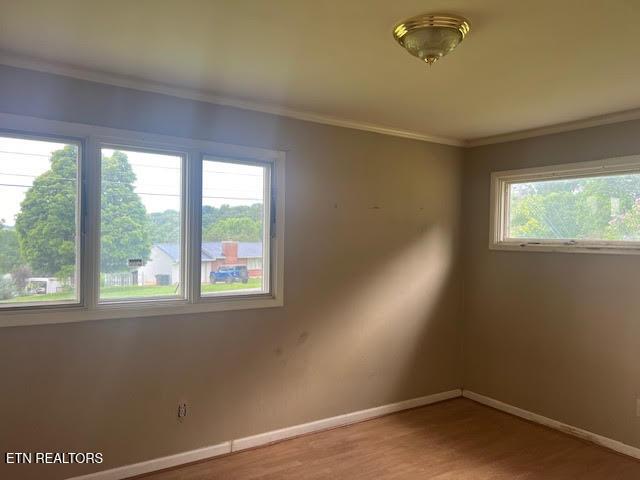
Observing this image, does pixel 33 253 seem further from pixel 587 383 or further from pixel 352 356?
pixel 587 383

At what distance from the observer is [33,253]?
2.57 m

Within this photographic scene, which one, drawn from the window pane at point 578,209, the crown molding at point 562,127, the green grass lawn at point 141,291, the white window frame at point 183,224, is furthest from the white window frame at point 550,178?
the green grass lawn at point 141,291

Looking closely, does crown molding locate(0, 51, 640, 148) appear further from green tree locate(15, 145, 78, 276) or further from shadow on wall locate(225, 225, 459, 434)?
shadow on wall locate(225, 225, 459, 434)

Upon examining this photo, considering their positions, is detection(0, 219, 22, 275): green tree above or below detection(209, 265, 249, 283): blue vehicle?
above

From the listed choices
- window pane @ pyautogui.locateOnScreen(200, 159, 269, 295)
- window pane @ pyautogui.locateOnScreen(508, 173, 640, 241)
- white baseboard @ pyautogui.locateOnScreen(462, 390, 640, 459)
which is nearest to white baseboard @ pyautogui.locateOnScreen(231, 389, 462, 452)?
white baseboard @ pyautogui.locateOnScreen(462, 390, 640, 459)

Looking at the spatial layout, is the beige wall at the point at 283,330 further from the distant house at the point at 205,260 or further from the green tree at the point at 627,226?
the green tree at the point at 627,226

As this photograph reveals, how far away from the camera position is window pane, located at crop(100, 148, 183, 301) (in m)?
2.78

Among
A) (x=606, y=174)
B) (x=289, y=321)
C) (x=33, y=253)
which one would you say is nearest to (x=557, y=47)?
(x=606, y=174)

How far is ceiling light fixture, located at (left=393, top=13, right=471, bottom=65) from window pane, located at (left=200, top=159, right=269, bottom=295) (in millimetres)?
1574

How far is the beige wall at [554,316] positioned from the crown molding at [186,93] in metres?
0.93

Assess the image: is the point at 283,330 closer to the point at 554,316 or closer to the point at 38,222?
the point at 38,222

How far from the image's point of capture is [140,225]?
2877 millimetres

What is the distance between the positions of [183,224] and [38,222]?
0.81 m

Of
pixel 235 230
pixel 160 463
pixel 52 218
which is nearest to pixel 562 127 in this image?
pixel 235 230
